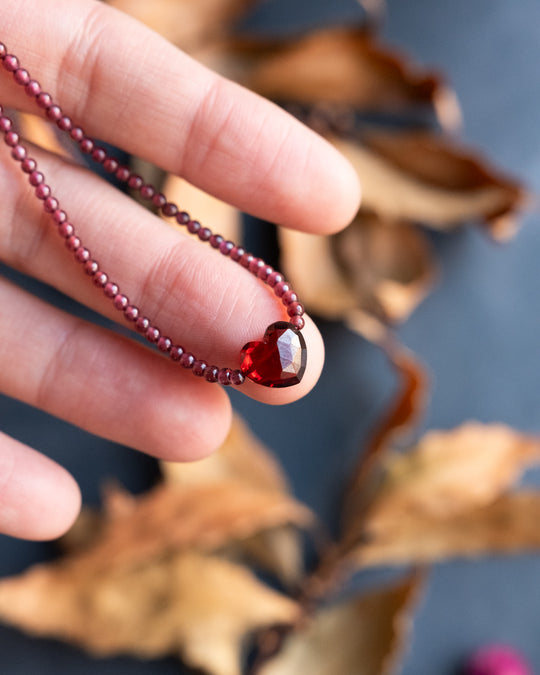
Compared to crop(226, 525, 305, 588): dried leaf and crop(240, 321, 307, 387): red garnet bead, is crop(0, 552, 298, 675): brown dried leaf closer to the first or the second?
crop(226, 525, 305, 588): dried leaf

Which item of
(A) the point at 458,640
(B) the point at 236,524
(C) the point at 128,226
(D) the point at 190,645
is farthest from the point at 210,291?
(A) the point at 458,640

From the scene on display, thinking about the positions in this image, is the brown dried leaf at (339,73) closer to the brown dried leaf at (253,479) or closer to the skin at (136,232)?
Result: the skin at (136,232)

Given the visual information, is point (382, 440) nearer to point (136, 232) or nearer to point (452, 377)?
point (452, 377)

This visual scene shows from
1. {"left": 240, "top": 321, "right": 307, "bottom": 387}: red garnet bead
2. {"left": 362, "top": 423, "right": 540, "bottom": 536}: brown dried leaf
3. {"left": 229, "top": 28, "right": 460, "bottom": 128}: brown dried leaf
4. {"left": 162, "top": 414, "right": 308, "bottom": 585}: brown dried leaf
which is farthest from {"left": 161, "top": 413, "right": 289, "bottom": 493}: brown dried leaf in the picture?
{"left": 229, "top": 28, "right": 460, "bottom": 128}: brown dried leaf

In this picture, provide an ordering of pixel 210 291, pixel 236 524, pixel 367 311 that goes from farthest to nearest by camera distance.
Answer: pixel 367 311
pixel 236 524
pixel 210 291

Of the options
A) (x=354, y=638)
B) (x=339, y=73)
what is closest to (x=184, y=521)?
(x=354, y=638)

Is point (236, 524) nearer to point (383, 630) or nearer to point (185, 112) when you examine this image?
point (383, 630)
